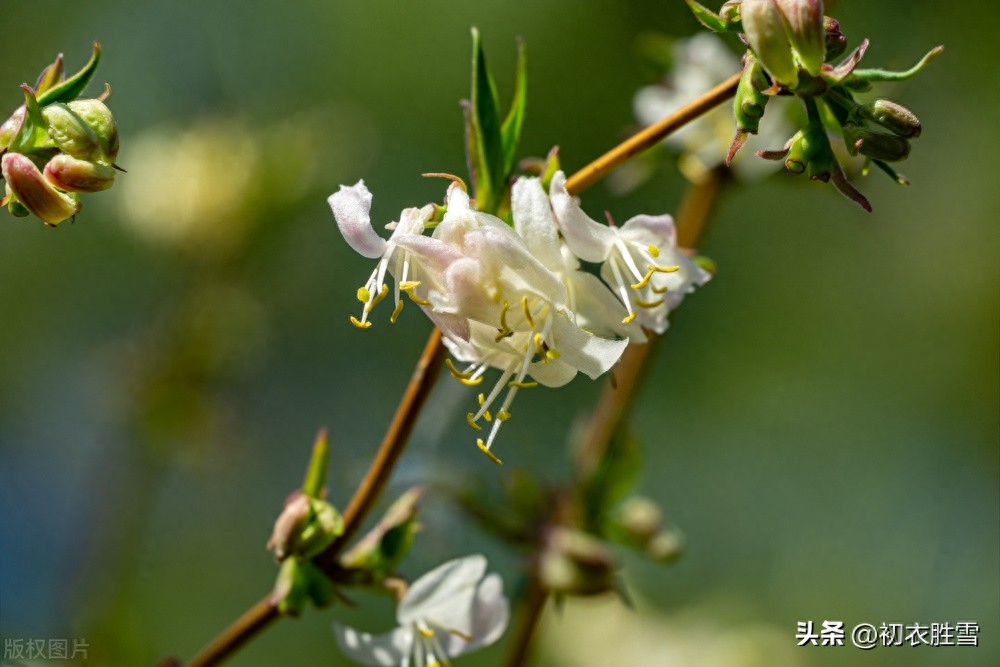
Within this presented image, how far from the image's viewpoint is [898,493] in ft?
12.8

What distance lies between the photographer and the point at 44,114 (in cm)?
95

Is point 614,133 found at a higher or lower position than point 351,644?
lower

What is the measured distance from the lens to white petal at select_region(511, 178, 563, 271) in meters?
0.98

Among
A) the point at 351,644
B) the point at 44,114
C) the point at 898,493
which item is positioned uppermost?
the point at 44,114

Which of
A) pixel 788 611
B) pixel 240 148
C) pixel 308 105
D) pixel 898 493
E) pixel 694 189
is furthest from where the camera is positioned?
pixel 308 105

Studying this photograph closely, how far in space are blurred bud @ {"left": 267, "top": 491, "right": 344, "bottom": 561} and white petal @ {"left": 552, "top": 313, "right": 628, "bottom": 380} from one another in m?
0.29

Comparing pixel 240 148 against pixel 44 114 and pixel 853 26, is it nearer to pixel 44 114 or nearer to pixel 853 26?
pixel 44 114

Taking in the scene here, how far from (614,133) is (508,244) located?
10.4 feet

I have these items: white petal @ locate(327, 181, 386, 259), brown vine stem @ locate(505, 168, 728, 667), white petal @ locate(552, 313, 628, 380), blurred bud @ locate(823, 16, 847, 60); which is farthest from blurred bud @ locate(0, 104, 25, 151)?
brown vine stem @ locate(505, 168, 728, 667)

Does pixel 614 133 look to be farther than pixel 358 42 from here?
No

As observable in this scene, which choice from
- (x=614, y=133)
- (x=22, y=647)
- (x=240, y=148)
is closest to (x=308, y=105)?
(x=614, y=133)

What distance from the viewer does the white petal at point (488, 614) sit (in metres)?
1.27

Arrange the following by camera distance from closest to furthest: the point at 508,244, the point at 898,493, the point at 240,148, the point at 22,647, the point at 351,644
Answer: the point at 508,244, the point at 351,644, the point at 22,647, the point at 240,148, the point at 898,493

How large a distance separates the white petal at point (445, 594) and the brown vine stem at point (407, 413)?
0.12 meters
